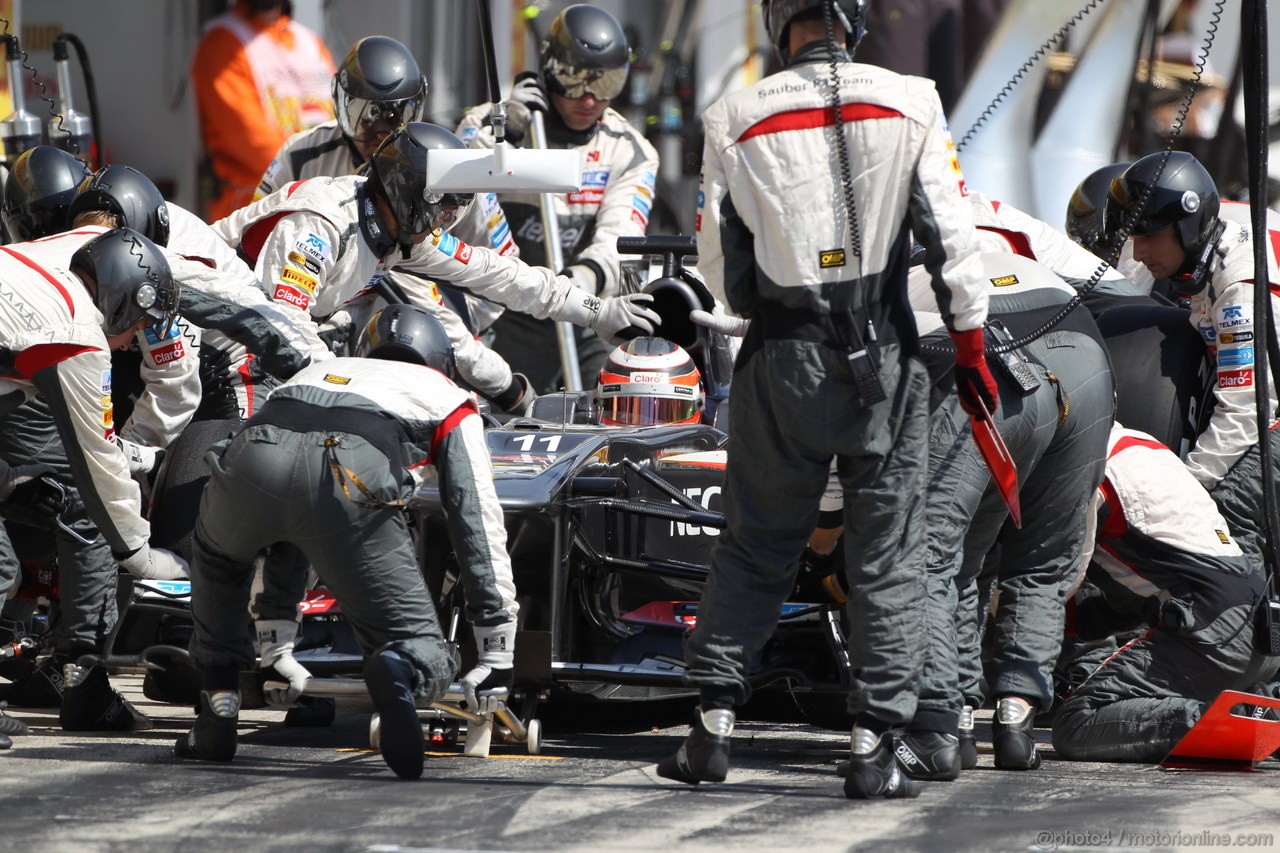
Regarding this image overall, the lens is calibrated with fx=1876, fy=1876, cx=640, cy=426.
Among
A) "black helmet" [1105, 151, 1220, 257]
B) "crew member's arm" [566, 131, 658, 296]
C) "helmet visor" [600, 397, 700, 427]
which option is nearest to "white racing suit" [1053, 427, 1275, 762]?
"black helmet" [1105, 151, 1220, 257]

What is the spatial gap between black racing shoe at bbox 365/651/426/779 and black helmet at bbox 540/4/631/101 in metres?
4.62

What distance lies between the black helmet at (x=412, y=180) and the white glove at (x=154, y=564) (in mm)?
1429

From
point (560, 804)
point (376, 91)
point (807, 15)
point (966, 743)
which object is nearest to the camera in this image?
point (560, 804)

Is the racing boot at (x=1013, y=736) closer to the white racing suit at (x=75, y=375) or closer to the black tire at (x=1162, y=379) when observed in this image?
the black tire at (x=1162, y=379)

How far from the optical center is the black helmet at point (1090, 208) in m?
7.00

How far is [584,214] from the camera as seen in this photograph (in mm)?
8938

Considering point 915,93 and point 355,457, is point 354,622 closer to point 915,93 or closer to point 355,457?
point 355,457

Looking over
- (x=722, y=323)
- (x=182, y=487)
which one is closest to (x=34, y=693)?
(x=182, y=487)

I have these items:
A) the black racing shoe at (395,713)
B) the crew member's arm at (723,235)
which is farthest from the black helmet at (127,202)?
the crew member's arm at (723,235)

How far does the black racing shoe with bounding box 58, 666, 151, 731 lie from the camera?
18.6 feet

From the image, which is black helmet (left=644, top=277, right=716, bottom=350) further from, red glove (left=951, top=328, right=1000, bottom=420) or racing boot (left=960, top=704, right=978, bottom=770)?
red glove (left=951, top=328, right=1000, bottom=420)

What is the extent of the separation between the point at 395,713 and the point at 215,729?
2.12 feet

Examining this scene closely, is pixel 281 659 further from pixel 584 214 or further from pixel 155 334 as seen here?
pixel 584 214

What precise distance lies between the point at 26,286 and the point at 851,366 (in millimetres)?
2524
